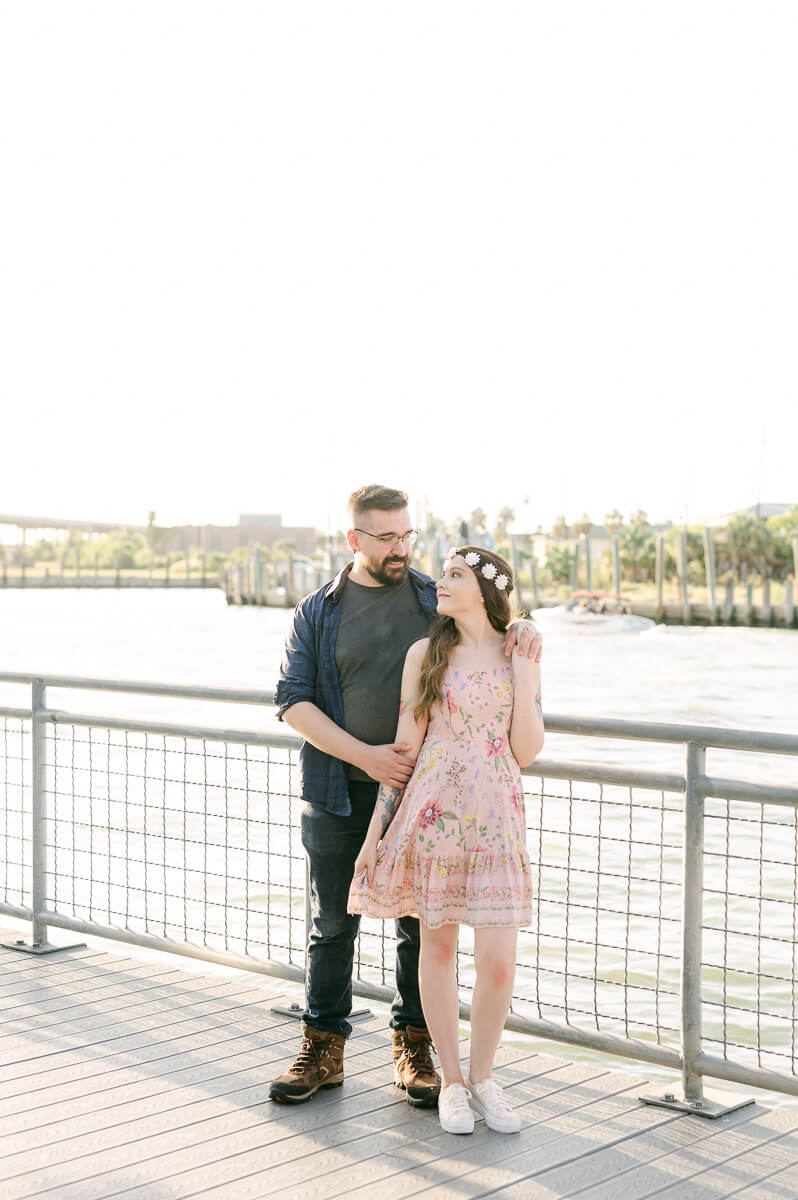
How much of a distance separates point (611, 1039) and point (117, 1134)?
55.4 inches

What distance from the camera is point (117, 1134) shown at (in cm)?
350

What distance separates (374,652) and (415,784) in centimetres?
41

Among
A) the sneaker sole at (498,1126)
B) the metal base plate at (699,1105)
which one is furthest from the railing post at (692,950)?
the sneaker sole at (498,1126)

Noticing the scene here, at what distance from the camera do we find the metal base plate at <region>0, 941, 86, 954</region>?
17.5ft

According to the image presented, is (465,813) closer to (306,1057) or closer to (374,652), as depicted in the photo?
(374,652)

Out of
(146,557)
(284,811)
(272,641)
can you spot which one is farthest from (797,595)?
(146,557)

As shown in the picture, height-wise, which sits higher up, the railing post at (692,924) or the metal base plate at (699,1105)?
the railing post at (692,924)

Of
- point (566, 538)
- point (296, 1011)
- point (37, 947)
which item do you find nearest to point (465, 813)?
point (296, 1011)

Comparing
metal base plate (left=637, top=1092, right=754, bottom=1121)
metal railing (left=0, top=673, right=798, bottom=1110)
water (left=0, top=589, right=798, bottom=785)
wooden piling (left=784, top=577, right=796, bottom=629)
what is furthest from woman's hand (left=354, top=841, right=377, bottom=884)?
wooden piling (left=784, top=577, right=796, bottom=629)

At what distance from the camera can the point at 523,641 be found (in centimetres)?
346

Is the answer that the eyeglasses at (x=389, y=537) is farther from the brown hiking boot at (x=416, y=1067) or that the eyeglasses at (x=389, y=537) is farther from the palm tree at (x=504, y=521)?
the palm tree at (x=504, y=521)

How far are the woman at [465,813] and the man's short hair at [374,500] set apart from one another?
213 mm

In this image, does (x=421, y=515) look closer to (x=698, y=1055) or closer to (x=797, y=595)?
(x=797, y=595)

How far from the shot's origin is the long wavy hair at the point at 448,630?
346 cm
